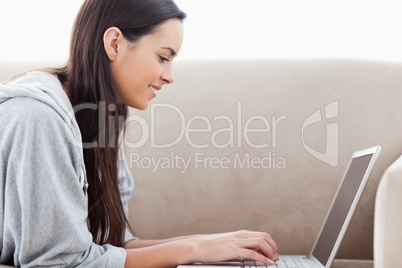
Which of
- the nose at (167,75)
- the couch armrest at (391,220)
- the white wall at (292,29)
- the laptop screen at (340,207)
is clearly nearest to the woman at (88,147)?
the nose at (167,75)

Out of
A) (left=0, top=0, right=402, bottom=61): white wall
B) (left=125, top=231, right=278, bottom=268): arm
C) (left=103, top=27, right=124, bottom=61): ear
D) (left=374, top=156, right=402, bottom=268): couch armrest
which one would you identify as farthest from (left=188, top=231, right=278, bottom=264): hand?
(left=0, top=0, right=402, bottom=61): white wall

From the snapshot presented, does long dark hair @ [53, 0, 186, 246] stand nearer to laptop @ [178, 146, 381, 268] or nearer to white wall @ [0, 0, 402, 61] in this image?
laptop @ [178, 146, 381, 268]

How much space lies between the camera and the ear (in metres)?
1.12

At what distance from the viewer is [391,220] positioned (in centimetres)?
75

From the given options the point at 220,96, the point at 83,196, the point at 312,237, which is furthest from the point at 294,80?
the point at 83,196

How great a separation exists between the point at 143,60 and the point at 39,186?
412 millimetres

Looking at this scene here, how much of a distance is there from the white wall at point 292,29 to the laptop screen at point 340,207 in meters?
0.63

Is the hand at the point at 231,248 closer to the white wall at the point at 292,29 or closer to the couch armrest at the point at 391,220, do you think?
the couch armrest at the point at 391,220

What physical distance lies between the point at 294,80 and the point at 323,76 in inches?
3.1

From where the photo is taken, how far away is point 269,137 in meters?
1.45

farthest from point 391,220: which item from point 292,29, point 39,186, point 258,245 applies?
point 292,29

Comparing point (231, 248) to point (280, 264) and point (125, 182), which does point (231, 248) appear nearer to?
point (280, 264)

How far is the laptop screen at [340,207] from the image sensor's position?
1.10 meters

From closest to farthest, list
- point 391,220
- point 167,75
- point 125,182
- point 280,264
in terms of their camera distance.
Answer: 1. point 391,220
2. point 280,264
3. point 167,75
4. point 125,182
